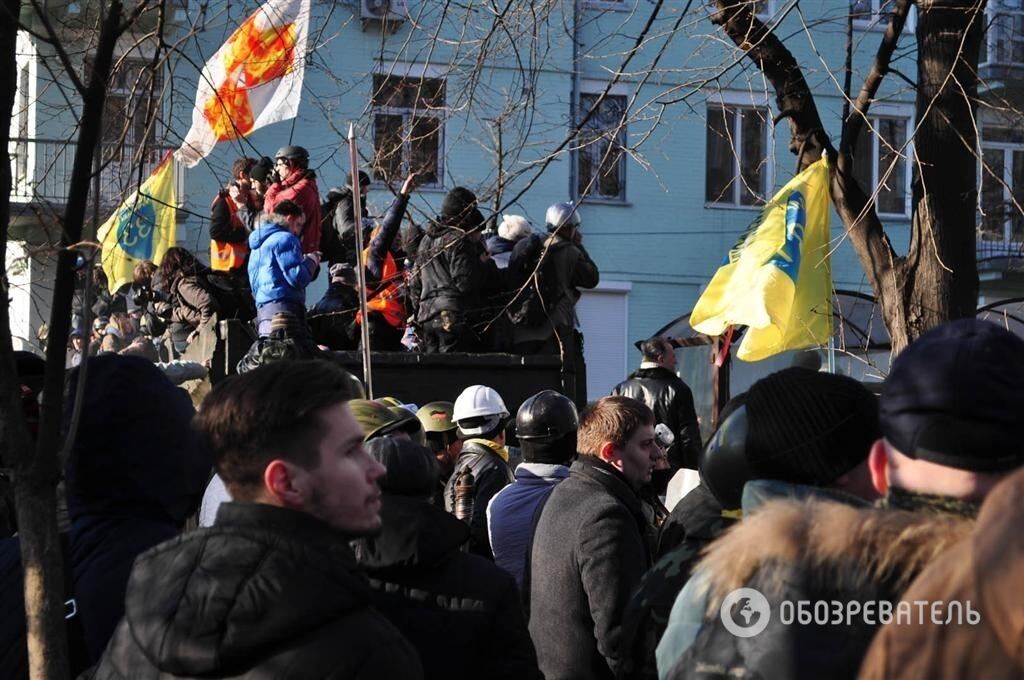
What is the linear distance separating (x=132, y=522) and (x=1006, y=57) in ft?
84.7

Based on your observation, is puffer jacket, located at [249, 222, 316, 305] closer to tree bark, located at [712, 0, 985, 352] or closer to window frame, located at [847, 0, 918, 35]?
tree bark, located at [712, 0, 985, 352]

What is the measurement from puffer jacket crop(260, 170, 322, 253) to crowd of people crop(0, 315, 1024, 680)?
658 centimetres

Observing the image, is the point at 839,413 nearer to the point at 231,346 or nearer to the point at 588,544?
the point at 588,544

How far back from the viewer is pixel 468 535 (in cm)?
389

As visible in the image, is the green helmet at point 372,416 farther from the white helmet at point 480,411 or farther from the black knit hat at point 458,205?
the black knit hat at point 458,205

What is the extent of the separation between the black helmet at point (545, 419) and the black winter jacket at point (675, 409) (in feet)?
12.0

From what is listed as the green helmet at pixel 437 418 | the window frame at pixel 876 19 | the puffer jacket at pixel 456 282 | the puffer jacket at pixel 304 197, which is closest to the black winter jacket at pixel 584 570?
the green helmet at pixel 437 418

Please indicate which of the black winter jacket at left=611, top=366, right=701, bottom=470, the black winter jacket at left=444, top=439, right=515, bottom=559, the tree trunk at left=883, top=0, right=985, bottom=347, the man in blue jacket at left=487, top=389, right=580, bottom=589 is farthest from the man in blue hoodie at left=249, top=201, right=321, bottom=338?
the tree trunk at left=883, top=0, right=985, bottom=347

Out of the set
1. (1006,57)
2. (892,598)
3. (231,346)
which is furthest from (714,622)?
(1006,57)

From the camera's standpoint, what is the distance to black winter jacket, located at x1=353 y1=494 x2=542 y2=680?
12.3 feet

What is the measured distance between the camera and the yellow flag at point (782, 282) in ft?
27.3

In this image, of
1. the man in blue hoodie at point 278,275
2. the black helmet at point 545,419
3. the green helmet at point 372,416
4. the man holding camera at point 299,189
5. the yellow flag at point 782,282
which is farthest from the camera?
the man holding camera at point 299,189

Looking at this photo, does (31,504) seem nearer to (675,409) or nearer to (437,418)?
(437,418)

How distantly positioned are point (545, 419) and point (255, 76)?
6.78ft
